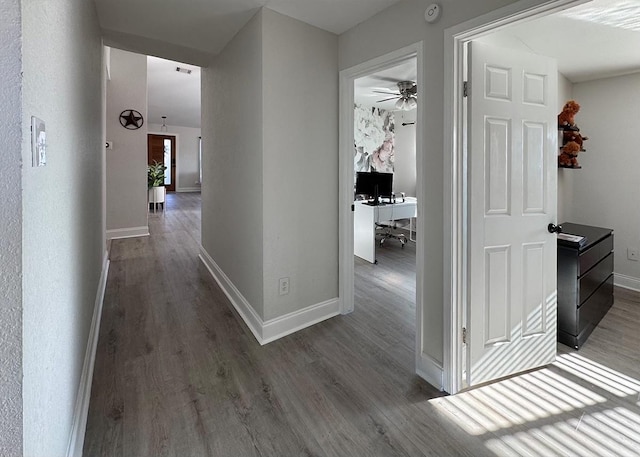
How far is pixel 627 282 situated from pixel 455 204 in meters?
3.04

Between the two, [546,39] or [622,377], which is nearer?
[622,377]

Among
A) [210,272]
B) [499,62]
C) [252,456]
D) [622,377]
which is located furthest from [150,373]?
[622,377]

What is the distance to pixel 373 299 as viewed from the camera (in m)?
3.24

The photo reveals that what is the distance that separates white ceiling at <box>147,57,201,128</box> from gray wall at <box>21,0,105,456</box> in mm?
4341

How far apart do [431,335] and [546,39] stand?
2405mm

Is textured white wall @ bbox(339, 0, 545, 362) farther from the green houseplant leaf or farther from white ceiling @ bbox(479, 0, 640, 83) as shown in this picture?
the green houseplant leaf

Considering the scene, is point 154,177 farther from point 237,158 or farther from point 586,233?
point 586,233

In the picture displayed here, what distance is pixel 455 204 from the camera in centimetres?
180

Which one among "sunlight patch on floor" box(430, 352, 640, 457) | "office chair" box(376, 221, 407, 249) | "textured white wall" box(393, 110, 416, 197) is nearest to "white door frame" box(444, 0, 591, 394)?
"sunlight patch on floor" box(430, 352, 640, 457)

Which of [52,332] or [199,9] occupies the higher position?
[199,9]

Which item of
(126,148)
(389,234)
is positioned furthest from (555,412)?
(126,148)

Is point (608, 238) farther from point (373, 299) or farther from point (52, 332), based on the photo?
point (52, 332)

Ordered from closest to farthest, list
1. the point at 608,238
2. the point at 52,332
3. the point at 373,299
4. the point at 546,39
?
1. the point at 52,332
2. the point at 546,39
3. the point at 608,238
4. the point at 373,299

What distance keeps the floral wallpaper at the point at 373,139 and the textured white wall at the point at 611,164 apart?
3210mm
